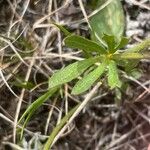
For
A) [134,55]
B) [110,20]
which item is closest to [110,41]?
[134,55]

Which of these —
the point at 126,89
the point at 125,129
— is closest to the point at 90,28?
the point at 126,89

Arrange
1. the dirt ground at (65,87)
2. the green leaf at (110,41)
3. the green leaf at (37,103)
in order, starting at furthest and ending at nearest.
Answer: the dirt ground at (65,87) < the green leaf at (37,103) < the green leaf at (110,41)

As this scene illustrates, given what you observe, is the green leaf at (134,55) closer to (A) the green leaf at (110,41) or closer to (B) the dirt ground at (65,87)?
(A) the green leaf at (110,41)

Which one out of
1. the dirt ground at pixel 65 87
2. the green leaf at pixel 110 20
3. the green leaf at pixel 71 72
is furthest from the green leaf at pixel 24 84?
the green leaf at pixel 110 20

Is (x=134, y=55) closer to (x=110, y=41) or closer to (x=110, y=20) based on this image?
(x=110, y=41)

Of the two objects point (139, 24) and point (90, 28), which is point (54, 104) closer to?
point (90, 28)

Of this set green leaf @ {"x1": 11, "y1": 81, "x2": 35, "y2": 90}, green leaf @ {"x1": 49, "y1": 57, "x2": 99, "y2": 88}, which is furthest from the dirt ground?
green leaf @ {"x1": 49, "y1": 57, "x2": 99, "y2": 88}
